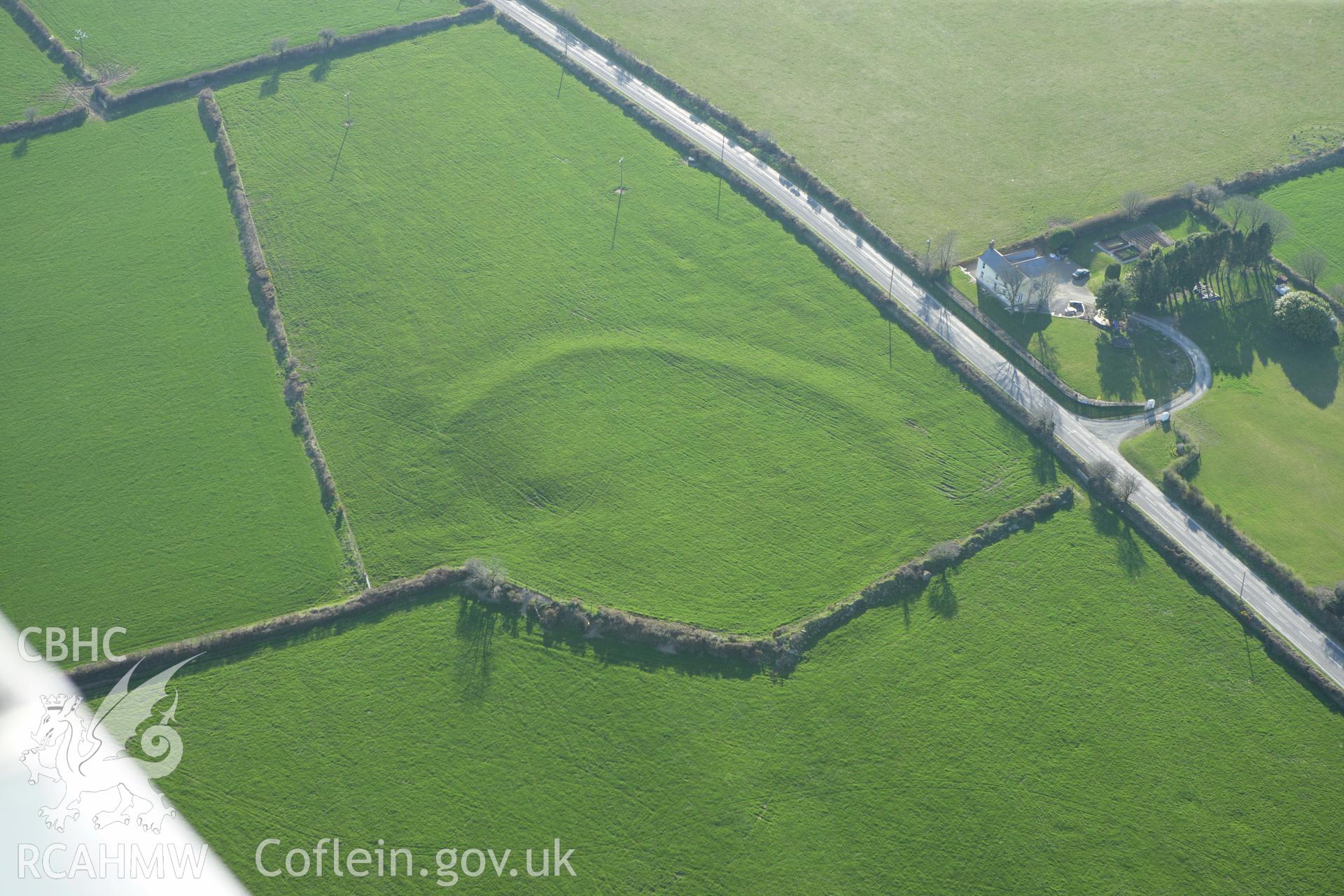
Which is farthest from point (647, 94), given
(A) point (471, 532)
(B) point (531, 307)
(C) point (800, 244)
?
(A) point (471, 532)

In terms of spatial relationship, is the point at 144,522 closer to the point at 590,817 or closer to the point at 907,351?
the point at 590,817

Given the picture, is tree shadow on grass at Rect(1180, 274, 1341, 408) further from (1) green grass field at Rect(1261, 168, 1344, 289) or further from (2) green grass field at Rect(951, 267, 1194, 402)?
(1) green grass field at Rect(1261, 168, 1344, 289)

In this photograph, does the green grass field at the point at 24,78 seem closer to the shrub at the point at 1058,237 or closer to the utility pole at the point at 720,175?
the utility pole at the point at 720,175

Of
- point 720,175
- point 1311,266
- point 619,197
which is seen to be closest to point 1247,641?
point 1311,266

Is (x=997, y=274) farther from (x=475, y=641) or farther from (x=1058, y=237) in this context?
(x=475, y=641)

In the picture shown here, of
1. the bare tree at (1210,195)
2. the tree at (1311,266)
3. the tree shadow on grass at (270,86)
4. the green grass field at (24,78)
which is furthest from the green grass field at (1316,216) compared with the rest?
the green grass field at (24,78)

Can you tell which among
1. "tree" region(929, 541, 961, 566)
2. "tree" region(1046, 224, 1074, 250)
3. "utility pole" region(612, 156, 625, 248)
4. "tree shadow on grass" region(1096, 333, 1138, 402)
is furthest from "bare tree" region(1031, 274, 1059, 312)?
"utility pole" region(612, 156, 625, 248)
